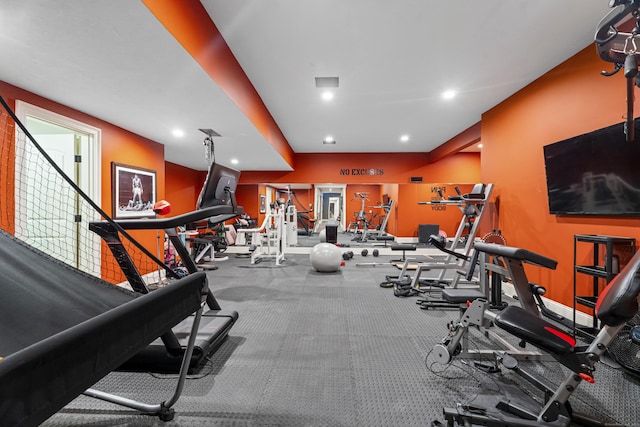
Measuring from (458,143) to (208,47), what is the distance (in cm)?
517

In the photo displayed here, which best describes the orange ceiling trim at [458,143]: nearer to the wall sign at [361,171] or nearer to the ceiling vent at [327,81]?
the wall sign at [361,171]

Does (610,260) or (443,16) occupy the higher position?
(443,16)

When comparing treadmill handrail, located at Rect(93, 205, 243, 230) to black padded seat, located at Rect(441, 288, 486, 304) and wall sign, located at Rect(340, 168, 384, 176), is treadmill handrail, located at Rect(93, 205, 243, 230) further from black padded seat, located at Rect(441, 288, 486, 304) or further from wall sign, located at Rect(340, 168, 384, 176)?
wall sign, located at Rect(340, 168, 384, 176)

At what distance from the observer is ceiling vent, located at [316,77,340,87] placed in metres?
3.28

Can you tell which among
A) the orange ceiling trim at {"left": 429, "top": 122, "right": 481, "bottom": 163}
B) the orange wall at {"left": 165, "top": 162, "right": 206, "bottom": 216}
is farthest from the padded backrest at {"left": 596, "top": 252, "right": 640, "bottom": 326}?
the orange wall at {"left": 165, "top": 162, "right": 206, "bottom": 216}

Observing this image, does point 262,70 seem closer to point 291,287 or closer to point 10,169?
point 10,169

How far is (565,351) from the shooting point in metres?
1.23

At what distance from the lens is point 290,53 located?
2.76 m

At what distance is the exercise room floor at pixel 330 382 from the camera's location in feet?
4.84

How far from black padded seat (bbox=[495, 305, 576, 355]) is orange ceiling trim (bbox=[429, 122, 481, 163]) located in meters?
4.45

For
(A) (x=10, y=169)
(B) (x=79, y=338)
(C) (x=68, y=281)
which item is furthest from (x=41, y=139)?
(B) (x=79, y=338)

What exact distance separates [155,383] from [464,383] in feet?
6.81

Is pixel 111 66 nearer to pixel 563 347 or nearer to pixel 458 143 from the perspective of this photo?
pixel 563 347

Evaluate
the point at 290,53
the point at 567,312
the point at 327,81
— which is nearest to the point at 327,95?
the point at 327,81
